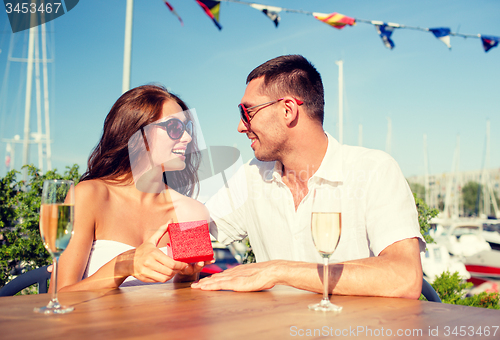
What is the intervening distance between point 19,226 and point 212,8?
4019mm

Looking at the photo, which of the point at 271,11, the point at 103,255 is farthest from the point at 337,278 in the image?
the point at 271,11

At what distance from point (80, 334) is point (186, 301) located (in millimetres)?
506

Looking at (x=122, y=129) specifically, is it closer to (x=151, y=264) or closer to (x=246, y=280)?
(x=151, y=264)

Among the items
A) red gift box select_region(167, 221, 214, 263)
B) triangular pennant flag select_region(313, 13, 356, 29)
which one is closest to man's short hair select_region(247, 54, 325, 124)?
red gift box select_region(167, 221, 214, 263)

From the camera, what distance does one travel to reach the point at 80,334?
0.96 m

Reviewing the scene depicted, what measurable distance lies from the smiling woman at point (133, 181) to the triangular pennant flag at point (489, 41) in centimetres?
746

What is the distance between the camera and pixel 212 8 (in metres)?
5.73

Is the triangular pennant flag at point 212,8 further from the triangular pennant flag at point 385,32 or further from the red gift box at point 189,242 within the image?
the red gift box at point 189,242

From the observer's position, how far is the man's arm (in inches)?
63.8

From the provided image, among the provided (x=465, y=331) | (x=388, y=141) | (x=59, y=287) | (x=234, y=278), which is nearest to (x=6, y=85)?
(x=59, y=287)

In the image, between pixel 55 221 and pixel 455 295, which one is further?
pixel 455 295

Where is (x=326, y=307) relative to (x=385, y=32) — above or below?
below

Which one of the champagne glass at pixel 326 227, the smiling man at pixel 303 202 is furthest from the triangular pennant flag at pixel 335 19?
the champagne glass at pixel 326 227

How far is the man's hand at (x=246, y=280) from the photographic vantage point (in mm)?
1654
